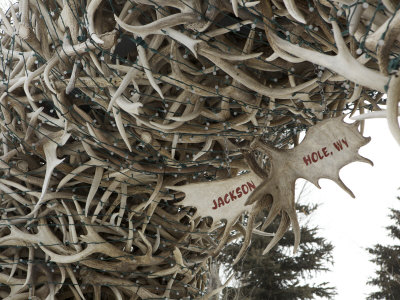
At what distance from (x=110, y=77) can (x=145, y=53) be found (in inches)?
3.8

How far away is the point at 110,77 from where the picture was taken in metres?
1.01

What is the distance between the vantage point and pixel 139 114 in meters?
1.01

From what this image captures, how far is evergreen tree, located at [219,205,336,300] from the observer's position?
434cm

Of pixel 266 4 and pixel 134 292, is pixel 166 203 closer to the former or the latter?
pixel 134 292

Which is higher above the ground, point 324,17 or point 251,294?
point 251,294

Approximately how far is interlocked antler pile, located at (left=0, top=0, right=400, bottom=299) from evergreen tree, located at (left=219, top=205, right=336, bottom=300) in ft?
9.77

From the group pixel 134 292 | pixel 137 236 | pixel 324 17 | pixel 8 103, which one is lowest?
pixel 134 292

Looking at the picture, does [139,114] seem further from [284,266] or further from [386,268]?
[284,266]

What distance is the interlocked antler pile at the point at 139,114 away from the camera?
89cm

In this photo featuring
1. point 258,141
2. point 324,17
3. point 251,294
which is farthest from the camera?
point 251,294

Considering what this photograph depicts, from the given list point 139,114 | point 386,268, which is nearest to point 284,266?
point 386,268

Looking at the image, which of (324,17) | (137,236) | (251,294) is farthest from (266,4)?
(251,294)

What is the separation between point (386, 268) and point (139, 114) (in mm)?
3779

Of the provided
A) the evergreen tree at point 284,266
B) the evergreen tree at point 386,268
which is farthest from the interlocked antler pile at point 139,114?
the evergreen tree at point 386,268
